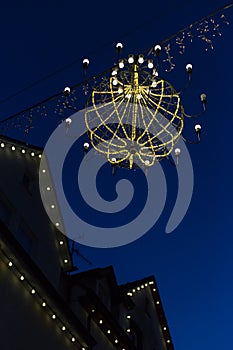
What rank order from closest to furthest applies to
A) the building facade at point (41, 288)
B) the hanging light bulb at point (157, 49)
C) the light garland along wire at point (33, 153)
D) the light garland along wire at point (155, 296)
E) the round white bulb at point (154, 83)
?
the hanging light bulb at point (157, 49) → the round white bulb at point (154, 83) → the building facade at point (41, 288) → the light garland along wire at point (33, 153) → the light garland along wire at point (155, 296)

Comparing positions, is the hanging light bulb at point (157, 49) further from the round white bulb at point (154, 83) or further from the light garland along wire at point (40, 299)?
the light garland along wire at point (40, 299)

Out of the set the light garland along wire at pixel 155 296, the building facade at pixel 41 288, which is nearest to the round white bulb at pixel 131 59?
the building facade at pixel 41 288

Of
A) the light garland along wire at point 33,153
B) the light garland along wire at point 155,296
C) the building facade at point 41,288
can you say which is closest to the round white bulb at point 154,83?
the building facade at point 41,288

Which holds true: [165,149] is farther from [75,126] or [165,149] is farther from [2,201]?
[2,201]

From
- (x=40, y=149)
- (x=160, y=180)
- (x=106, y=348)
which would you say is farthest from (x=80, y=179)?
(x=106, y=348)

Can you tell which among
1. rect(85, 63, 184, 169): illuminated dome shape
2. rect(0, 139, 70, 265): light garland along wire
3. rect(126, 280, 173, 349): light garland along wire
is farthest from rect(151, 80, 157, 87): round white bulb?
rect(126, 280, 173, 349): light garland along wire

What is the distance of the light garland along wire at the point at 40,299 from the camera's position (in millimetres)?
11316

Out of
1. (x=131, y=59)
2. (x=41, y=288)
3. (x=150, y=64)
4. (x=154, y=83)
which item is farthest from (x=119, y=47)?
(x=41, y=288)

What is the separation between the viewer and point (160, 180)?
12289 mm

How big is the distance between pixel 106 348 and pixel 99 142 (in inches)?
286

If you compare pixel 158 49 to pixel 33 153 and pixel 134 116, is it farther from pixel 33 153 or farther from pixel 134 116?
pixel 33 153

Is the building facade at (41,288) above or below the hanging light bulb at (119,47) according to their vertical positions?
below

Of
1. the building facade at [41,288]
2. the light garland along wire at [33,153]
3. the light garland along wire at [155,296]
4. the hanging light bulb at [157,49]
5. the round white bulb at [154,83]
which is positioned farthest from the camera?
the light garland along wire at [155,296]

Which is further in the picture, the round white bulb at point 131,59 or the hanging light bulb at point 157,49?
the round white bulb at point 131,59
